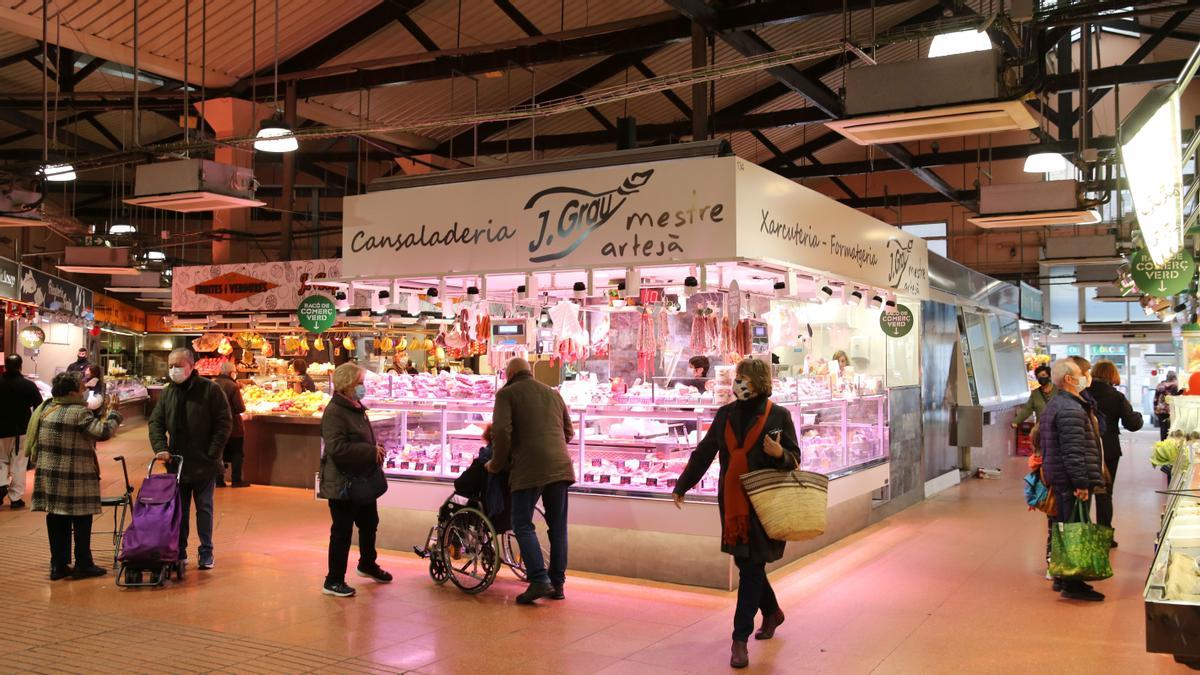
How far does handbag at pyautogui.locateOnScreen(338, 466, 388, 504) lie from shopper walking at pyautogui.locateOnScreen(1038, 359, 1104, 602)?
4569mm

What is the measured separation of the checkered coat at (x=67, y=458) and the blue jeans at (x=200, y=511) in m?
0.61

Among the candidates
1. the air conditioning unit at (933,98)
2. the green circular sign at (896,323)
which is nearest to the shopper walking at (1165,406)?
the green circular sign at (896,323)

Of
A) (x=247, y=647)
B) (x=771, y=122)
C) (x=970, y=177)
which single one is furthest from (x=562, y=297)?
(x=970, y=177)

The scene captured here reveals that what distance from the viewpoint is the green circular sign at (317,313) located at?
41.6 feet

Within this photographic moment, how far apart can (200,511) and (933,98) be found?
5.88 meters

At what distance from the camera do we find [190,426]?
23.7ft

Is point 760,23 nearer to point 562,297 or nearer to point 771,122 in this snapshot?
point 562,297

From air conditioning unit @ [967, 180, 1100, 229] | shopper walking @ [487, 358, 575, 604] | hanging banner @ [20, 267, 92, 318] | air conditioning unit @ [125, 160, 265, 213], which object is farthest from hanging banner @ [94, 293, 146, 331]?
air conditioning unit @ [967, 180, 1100, 229]

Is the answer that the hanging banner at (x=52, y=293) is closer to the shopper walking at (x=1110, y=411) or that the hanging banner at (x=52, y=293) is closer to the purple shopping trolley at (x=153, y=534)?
the purple shopping trolley at (x=153, y=534)

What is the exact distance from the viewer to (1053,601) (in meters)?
6.73

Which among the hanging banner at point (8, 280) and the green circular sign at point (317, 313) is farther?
the hanging banner at point (8, 280)

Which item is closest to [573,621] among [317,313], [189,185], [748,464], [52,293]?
[748,464]

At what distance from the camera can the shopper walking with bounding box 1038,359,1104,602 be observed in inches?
259

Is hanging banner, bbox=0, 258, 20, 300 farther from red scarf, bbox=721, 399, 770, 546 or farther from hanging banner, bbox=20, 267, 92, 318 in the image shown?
red scarf, bbox=721, 399, 770, 546
